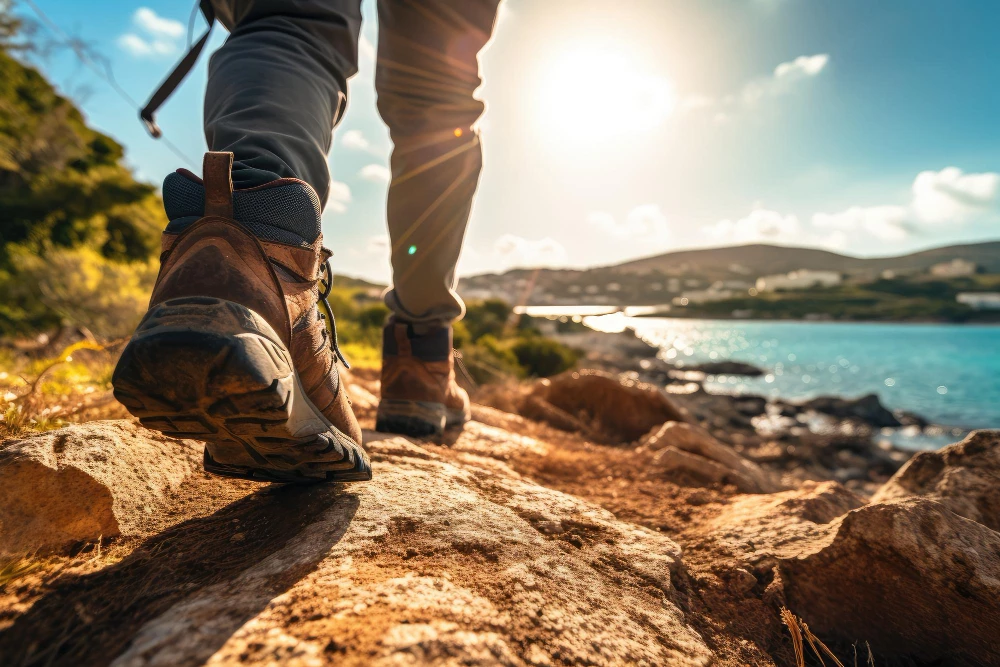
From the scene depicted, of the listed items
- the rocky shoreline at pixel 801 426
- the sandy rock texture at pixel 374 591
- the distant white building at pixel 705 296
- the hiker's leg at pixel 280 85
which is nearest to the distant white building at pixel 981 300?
the distant white building at pixel 705 296

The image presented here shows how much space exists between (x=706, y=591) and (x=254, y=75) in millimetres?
1419

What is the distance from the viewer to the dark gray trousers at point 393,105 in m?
1.00

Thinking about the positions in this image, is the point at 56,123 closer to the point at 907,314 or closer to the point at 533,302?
the point at 533,302

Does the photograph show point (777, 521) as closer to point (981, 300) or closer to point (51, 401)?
point (51, 401)

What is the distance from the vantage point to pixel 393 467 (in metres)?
1.23

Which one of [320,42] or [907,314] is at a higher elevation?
[320,42]

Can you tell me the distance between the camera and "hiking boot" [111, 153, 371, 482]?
0.70 meters

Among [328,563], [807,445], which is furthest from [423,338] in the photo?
[807,445]

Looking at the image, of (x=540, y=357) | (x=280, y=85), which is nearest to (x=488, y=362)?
(x=540, y=357)

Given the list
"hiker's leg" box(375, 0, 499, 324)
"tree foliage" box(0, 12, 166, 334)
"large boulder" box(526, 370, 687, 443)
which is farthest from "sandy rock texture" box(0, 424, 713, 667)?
"tree foliage" box(0, 12, 166, 334)

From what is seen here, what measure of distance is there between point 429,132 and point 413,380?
2.82 ft

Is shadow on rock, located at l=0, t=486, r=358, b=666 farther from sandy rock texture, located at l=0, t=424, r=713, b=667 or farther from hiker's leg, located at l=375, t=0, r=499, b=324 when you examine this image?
hiker's leg, located at l=375, t=0, r=499, b=324

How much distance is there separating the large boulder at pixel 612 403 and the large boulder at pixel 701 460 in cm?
104

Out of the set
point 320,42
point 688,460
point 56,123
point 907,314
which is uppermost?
point 56,123
